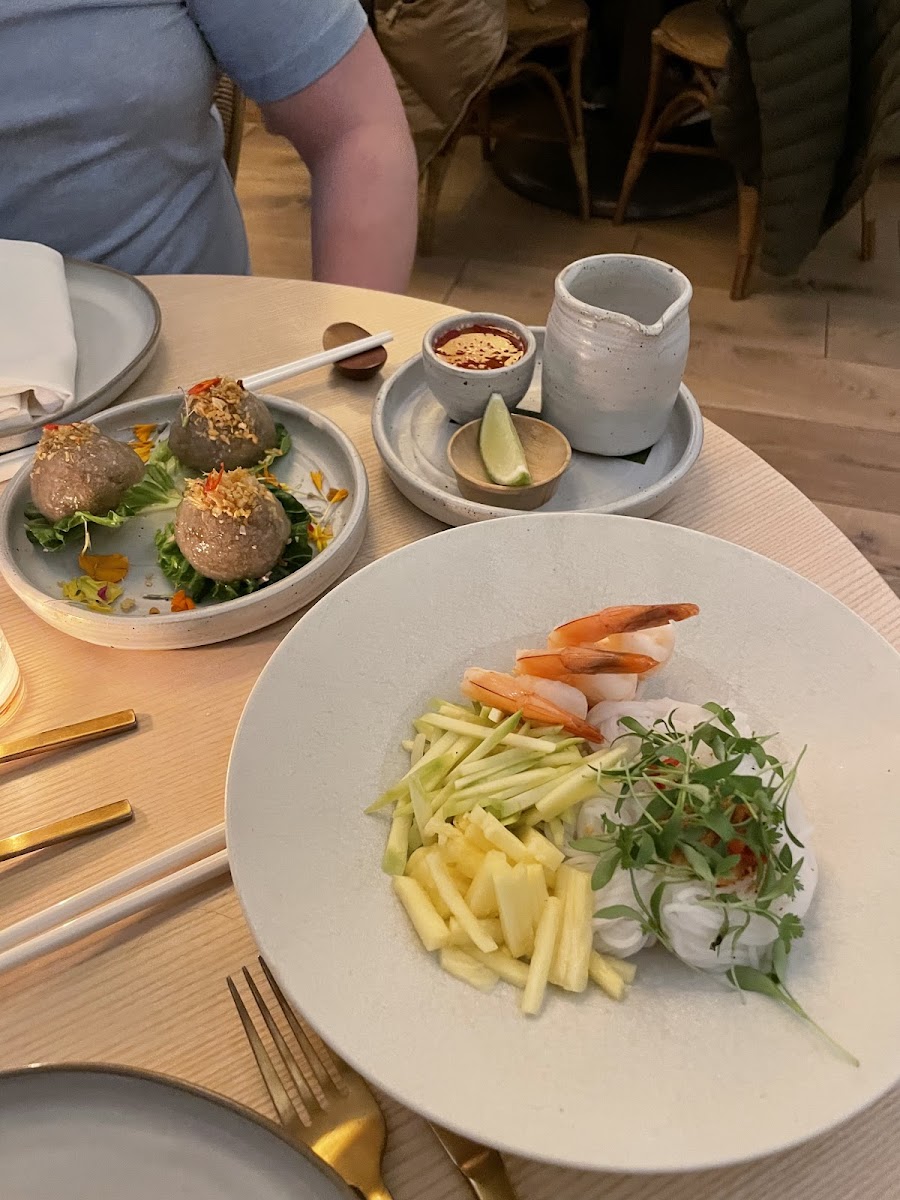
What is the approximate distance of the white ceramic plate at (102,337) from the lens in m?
1.00

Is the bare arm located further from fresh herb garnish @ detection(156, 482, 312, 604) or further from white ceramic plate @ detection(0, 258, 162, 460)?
fresh herb garnish @ detection(156, 482, 312, 604)

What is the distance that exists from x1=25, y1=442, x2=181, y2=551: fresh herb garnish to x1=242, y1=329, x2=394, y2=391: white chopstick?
13 centimetres

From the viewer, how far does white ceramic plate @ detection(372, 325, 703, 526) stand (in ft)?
2.95

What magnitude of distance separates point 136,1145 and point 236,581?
1.61 ft

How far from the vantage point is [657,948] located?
574 millimetres

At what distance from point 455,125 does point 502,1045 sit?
270 centimetres

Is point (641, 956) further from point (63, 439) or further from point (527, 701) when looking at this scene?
point (63, 439)

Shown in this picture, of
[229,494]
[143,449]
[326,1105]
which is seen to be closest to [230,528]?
[229,494]

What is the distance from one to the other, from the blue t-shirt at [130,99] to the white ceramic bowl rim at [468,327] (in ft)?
1.51

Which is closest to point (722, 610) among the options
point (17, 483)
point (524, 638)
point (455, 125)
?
point (524, 638)

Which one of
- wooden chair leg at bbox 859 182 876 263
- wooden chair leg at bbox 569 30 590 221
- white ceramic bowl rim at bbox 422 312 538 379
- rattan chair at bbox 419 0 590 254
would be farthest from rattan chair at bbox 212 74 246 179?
wooden chair leg at bbox 859 182 876 263

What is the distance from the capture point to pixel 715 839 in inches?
23.1

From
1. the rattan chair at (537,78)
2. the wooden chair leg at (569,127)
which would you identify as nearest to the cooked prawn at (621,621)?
the rattan chair at (537,78)

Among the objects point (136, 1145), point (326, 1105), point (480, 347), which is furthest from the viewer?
point (480, 347)
